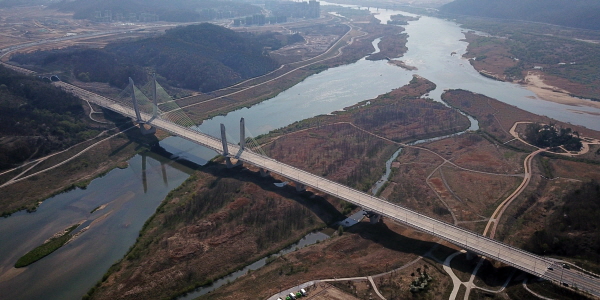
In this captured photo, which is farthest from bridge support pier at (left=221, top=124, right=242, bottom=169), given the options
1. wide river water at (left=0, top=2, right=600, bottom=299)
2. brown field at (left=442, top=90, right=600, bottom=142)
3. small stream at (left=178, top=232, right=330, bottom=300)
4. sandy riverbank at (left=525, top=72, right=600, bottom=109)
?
sandy riverbank at (left=525, top=72, right=600, bottom=109)

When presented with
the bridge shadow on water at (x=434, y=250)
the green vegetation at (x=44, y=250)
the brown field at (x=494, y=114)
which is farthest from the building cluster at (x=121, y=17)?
the bridge shadow on water at (x=434, y=250)

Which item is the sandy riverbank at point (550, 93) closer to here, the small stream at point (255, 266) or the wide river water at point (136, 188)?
the wide river water at point (136, 188)

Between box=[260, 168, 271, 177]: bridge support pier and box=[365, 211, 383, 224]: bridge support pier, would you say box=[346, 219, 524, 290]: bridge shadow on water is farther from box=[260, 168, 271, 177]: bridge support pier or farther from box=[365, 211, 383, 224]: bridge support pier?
box=[260, 168, 271, 177]: bridge support pier

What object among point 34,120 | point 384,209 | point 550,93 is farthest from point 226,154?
point 550,93

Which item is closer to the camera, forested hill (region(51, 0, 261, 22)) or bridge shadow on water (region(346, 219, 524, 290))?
bridge shadow on water (region(346, 219, 524, 290))

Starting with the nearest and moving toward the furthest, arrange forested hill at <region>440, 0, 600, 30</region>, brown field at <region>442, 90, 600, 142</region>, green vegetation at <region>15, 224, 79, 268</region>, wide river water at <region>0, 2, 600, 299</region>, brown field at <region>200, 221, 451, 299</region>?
brown field at <region>200, 221, 451, 299</region>
wide river water at <region>0, 2, 600, 299</region>
green vegetation at <region>15, 224, 79, 268</region>
brown field at <region>442, 90, 600, 142</region>
forested hill at <region>440, 0, 600, 30</region>

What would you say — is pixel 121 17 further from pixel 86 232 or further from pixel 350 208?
pixel 350 208

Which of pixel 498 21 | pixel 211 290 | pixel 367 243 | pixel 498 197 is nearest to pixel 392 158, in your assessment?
pixel 498 197
